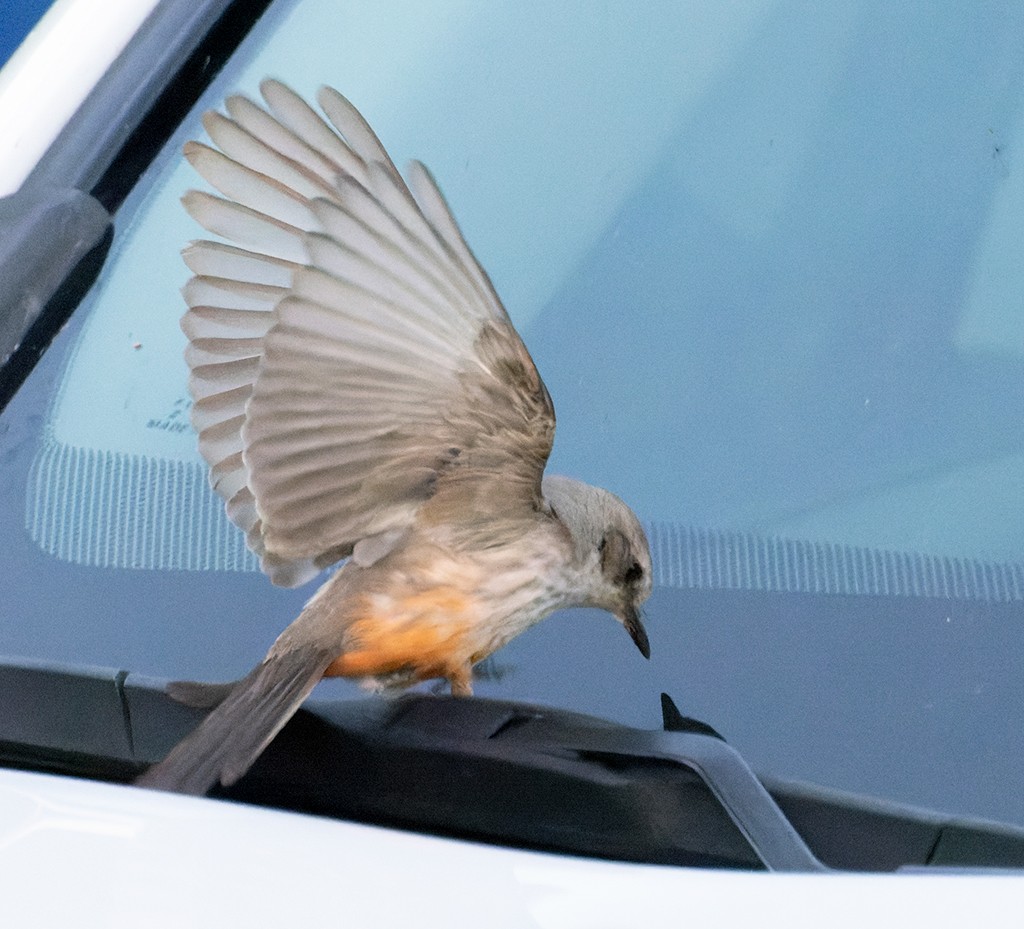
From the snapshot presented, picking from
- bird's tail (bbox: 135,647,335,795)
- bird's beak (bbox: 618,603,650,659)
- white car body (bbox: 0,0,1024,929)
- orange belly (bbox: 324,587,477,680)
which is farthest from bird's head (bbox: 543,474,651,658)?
white car body (bbox: 0,0,1024,929)

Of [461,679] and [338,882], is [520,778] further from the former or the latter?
[461,679]

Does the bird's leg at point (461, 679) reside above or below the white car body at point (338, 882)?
below

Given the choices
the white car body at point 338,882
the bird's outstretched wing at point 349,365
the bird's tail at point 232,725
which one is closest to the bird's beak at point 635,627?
the bird's outstretched wing at point 349,365

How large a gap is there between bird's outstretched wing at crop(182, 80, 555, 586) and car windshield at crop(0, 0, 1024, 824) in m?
0.09

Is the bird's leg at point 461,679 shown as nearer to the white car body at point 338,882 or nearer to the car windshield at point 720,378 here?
the car windshield at point 720,378

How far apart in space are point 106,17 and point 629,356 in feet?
3.93

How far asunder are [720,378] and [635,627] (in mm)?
360

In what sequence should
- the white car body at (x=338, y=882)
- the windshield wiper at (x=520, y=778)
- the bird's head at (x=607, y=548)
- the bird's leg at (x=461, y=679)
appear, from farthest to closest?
the bird's leg at (x=461, y=679) < the bird's head at (x=607, y=548) < the windshield wiper at (x=520, y=778) < the white car body at (x=338, y=882)

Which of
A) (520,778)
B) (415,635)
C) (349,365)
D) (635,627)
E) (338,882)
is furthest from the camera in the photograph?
(415,635)

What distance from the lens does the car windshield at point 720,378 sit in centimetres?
186

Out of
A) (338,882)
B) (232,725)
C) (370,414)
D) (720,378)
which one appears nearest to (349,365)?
(370,414)

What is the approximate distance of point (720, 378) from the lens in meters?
2.07

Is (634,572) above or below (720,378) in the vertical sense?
below

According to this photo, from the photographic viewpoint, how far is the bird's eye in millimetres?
2129
